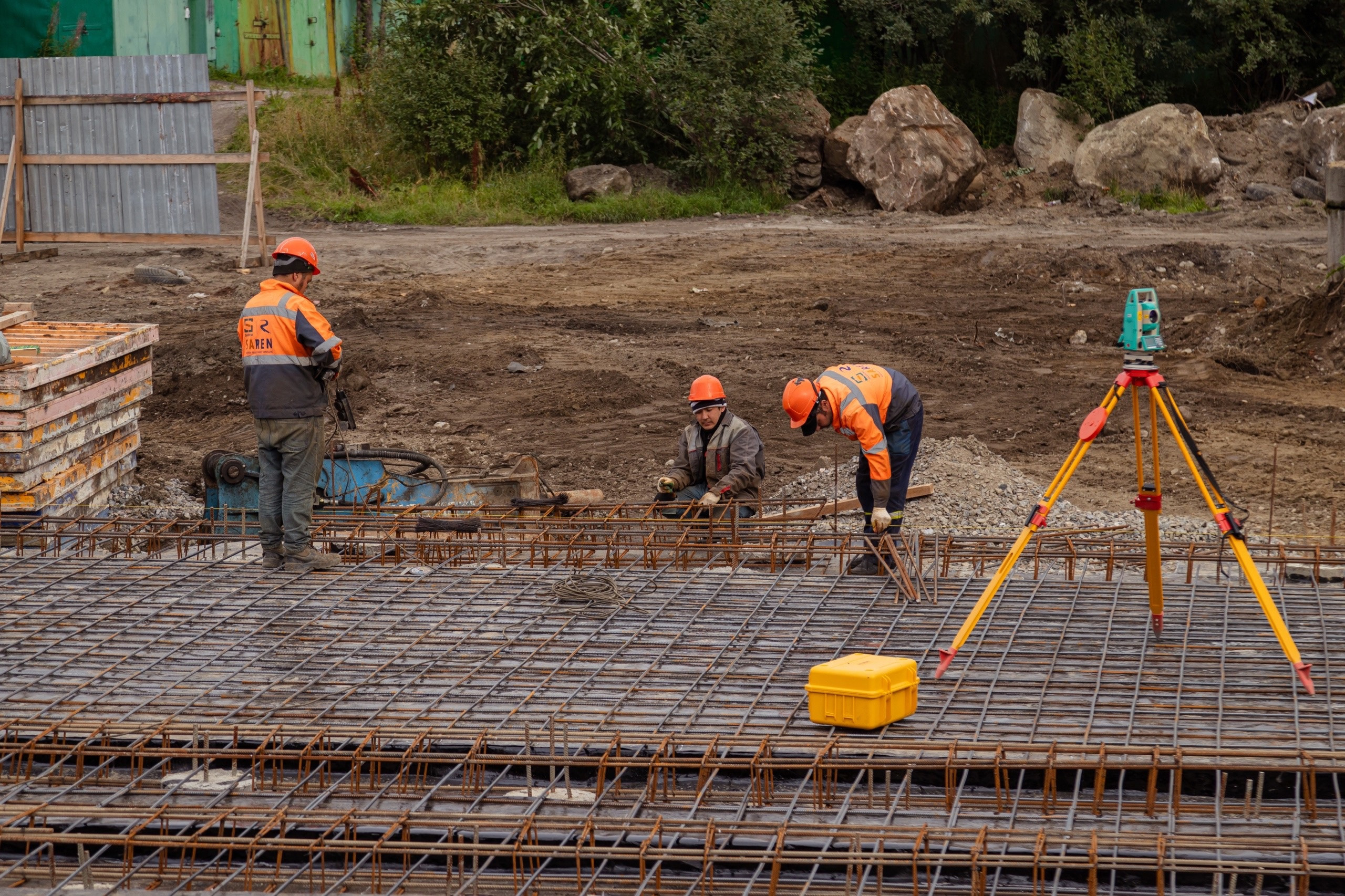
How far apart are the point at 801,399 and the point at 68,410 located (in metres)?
4.24

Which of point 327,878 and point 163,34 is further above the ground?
point 163,34

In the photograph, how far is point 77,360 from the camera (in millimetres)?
7832

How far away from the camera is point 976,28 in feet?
79.6

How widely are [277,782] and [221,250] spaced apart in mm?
14398

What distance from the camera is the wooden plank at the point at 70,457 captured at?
7.48m

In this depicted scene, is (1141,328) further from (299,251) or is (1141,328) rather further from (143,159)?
(143,159)

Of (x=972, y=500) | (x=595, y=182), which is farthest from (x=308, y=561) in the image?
(x=595, y=182)

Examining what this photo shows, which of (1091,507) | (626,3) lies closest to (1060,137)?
(626,3)

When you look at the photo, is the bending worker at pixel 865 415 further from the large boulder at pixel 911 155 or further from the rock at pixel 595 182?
the large boulder at pixel 911 155

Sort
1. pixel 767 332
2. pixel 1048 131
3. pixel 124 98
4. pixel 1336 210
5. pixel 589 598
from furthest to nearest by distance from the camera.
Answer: pixel 1048 131 → pixel 124 98 → pixel 1336 210 → pixel 767 332 → pixel 589 598

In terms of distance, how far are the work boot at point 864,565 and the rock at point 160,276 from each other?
11096 mm

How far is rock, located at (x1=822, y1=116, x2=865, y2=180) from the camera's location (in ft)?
70.7

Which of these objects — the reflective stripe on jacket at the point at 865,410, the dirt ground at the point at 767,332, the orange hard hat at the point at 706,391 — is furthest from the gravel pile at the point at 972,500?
the reflective stripe on jacket at the point at 865,410

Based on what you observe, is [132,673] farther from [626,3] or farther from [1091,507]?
[626,3]
